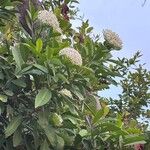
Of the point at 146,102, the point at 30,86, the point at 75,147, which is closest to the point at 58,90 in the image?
the point at 30,86

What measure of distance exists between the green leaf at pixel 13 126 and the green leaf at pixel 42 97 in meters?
0.21

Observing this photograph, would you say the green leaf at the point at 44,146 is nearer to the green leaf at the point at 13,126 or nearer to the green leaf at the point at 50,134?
the green leaf at the point at 50,134

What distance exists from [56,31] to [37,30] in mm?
136

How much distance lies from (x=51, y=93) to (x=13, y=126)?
284mm

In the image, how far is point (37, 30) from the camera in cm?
351

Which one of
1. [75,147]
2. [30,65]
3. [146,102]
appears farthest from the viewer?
[146,102]

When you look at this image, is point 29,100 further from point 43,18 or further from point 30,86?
point 43,18

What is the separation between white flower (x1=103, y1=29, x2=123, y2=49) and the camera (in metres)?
3.54

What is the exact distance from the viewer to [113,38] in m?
3.56

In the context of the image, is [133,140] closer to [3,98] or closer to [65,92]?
[65,92]

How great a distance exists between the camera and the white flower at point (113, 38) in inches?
139

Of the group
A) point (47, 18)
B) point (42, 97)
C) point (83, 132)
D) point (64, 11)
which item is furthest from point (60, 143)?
point (64, 11)

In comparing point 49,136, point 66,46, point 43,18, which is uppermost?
point 43,18

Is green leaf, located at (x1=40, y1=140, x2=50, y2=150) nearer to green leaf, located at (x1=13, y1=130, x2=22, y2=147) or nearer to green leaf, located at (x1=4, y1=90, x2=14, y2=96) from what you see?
green leaf, located at (x1=13, y1=130, x2=22, y2=147)
